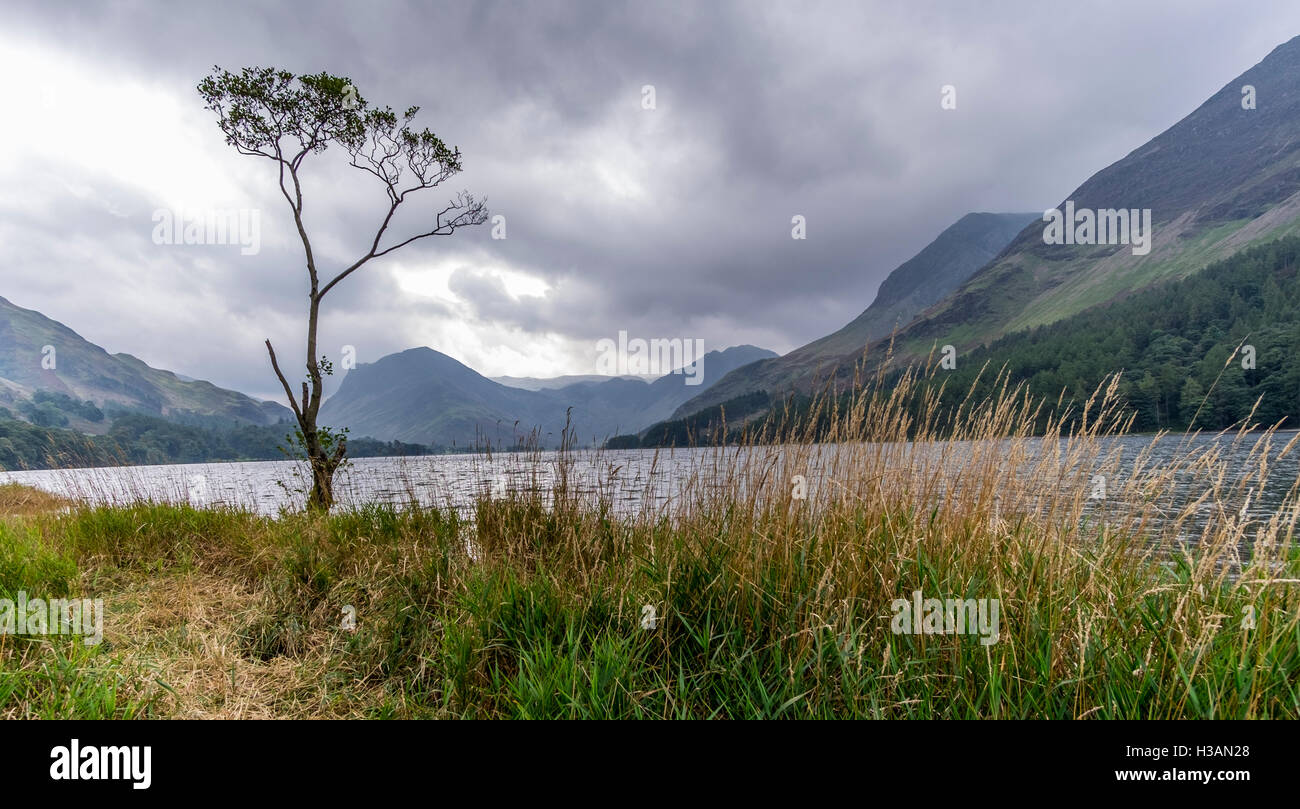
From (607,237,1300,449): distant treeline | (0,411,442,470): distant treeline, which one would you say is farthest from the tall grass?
(0,411,442,470): distant treeline

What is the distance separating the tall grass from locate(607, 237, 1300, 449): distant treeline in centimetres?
5403

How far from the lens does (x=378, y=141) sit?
11352 millimetres

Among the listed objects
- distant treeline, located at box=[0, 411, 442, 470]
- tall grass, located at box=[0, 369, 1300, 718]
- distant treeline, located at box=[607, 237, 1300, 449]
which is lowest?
distant treeline, located at box=[0, 411, 442, 470]

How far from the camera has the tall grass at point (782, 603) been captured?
267 cm

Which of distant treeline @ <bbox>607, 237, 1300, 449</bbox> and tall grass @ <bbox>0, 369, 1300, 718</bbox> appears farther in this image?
distant treeline @ <bbox>607, 237, 1300, 449</bbox>

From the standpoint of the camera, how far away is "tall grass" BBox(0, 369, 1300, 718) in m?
2.67

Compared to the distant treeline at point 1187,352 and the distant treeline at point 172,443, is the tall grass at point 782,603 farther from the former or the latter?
the distant treeline at point 172,443

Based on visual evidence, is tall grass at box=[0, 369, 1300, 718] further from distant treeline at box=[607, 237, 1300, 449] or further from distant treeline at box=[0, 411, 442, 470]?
distant treeline at box=[0, 411, 442, 470]

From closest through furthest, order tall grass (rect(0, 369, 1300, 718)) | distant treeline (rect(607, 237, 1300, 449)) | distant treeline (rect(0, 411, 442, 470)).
Result: 1. tall grass (rect(0, 369, 1300, 718))
2. distant treeline (rect(607, 237, 1300, 449))
3. distant treeline (rect(0, 411, 442, 470))

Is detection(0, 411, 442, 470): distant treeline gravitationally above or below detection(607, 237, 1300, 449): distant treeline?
below

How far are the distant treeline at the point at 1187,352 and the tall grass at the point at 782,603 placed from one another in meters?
54.0

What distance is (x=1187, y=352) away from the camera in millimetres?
95625
